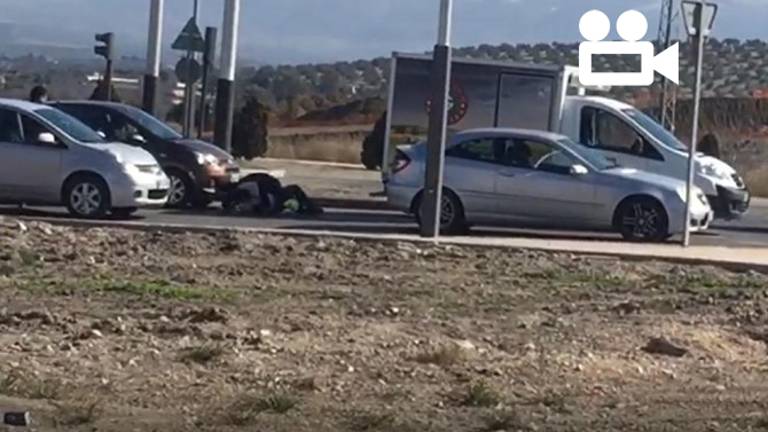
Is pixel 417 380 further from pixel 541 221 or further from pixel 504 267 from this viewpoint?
pixel 541 221

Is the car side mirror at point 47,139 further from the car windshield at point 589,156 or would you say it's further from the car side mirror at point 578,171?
the car side mirror at point 578,171

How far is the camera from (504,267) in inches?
750

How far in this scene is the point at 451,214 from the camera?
81.1 feet

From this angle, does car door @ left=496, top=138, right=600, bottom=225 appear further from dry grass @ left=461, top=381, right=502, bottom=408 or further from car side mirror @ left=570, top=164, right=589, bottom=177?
dry grass @ left=461, top=381, right=502, bottom=408

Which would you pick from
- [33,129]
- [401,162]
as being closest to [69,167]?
[33,129]

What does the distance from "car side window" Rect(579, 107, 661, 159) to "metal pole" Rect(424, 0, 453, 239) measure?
6100 millimetres

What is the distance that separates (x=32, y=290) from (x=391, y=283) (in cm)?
325

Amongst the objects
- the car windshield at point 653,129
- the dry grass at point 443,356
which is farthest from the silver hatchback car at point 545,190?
the dry grass at point 443,356

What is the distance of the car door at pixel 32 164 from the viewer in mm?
24828

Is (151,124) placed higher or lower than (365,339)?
higher

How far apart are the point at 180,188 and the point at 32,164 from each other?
10.4 feet

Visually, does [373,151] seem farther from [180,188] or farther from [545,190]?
[545,190]

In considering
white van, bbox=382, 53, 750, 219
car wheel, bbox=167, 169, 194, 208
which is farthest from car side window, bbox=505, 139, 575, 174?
car wheel, bbox=167, 169, 194, 208

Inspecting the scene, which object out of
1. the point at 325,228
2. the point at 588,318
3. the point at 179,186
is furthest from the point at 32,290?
the point at 179,186
